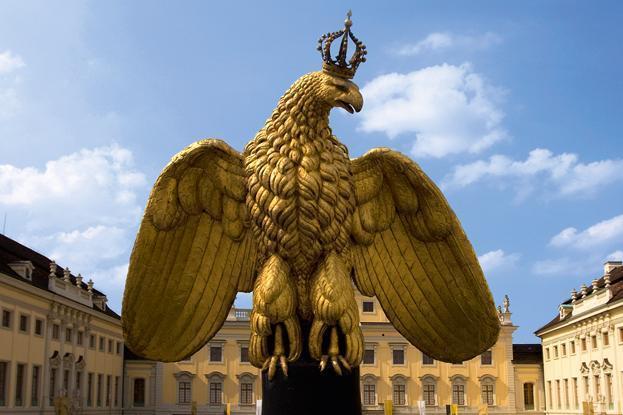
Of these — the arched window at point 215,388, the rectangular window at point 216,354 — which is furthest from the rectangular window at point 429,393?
the rectangular window at point 216,354

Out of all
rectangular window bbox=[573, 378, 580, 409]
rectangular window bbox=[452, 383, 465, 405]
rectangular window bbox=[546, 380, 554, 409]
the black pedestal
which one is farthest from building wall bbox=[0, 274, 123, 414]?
rectangular window bbox=[546, 380, 554, 409]

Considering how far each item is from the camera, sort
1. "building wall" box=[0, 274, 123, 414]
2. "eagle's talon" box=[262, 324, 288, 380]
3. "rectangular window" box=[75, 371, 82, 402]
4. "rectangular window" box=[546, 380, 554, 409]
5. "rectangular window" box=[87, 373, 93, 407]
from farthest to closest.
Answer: "rectangular window" box=[546, 380, 554, 409]
"rectangular window" box=[87, 373, 93, 407]
"rectangular window" box=[75, 371, 82, 402]
"building wall" box=[0, 274, 123, 414]
"eagle's talon" box=[262, 324, 288, 380]

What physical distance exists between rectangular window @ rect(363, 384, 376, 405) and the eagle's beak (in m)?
46.8

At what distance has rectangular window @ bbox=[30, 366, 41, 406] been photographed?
33.8 meters

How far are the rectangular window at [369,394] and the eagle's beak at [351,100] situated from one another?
46767mm

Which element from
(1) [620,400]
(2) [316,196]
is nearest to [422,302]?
(2) [316,196]

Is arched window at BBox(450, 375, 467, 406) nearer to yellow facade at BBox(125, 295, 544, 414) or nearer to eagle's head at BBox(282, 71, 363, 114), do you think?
yellow facade at BBox(125, 295, 544, 414)

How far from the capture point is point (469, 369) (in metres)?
52.3

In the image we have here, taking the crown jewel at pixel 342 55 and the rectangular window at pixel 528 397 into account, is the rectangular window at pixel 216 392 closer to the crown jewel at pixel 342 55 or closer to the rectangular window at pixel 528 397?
the rectangular window at pixel 528 397

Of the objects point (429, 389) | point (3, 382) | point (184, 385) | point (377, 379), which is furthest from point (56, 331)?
point (429, 389)

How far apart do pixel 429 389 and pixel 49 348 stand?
26.4m

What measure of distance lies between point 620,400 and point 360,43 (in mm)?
35642

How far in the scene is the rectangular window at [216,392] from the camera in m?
51.5

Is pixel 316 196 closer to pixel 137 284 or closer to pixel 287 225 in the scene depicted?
pixel 287 225
